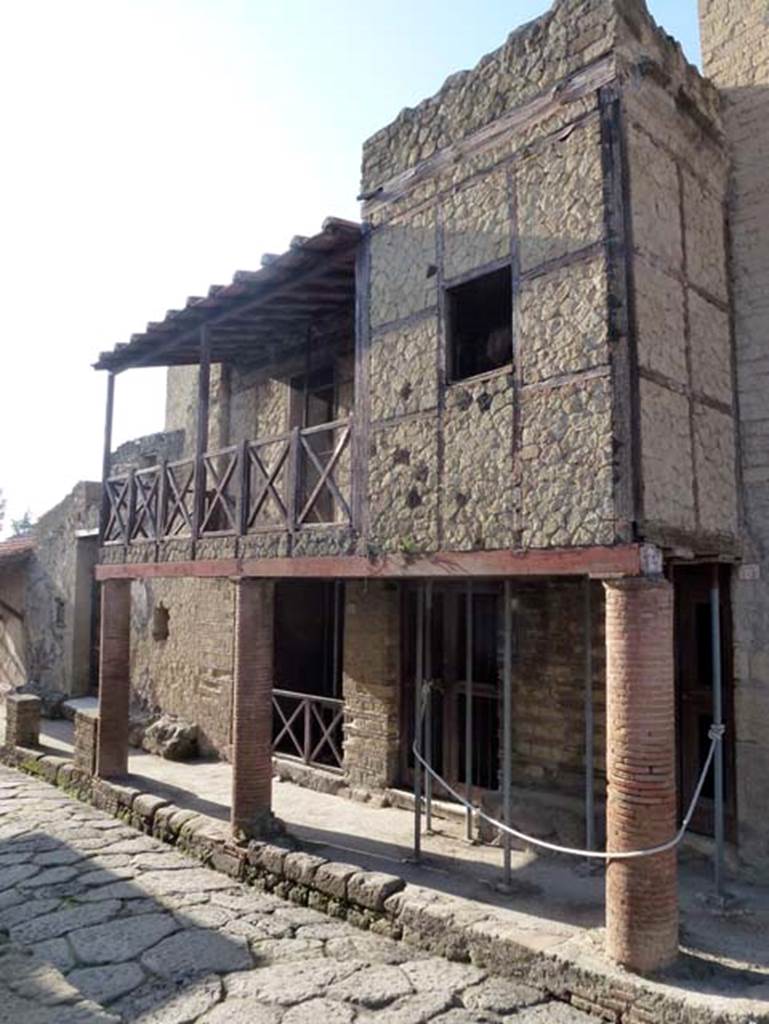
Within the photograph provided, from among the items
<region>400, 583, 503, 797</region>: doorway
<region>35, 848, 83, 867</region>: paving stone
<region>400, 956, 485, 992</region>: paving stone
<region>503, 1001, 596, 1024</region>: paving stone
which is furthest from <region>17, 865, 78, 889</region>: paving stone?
<region>503, 1001, 596, 1024</region>: paving stone

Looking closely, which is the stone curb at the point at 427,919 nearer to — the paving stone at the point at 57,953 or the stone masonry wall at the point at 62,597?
the paving stone at the point at 57,953

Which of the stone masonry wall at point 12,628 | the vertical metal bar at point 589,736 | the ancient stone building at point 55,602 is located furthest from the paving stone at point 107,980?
the stone masonry wall at point 12,628

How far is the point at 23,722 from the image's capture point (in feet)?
39.7

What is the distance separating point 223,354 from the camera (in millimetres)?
11914

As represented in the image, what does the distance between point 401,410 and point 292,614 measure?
547cm

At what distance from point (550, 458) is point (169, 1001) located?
4.52 m

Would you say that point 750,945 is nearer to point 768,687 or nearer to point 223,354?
point 768,687

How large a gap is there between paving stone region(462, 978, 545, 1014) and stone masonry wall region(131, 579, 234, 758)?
6994 millimetres

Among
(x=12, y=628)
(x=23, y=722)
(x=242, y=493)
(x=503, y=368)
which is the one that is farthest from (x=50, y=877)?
(x=12, y=628)

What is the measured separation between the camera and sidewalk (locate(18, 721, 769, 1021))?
195 inches

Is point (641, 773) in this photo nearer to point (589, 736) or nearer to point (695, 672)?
point (589, 736)

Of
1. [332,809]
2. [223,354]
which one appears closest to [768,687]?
[332,809]

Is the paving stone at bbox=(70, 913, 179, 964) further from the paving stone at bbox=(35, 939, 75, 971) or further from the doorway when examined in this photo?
the doorway

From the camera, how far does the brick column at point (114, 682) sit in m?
10.2
